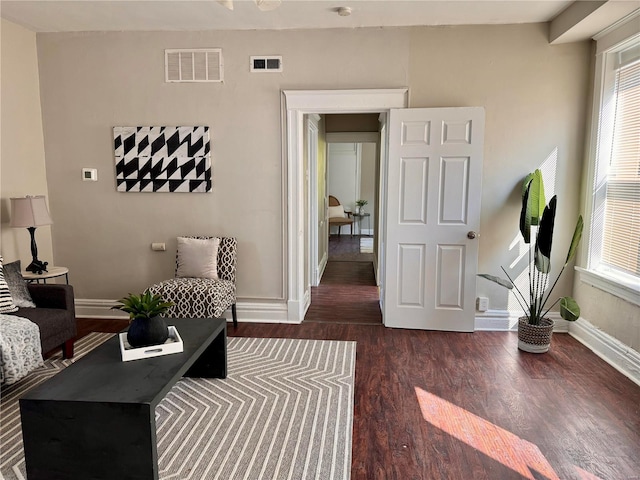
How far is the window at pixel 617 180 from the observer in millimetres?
3256

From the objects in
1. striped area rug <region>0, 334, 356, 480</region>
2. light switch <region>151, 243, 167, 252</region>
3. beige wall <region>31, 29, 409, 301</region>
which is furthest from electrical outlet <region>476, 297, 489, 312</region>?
light switch <region>151, 243, 167, 252</region>

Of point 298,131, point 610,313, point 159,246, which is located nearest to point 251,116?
point 298,131

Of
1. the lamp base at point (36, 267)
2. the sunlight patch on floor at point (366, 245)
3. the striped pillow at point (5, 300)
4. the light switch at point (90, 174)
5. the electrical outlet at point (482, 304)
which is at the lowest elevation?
the sunlight patch on floor at point (366, 245)

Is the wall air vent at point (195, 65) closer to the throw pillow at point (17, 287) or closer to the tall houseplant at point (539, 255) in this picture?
the throw pillow at point (17, 287)

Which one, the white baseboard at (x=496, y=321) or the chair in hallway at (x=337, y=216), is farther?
the chair in hallway at (x=337, y=216)

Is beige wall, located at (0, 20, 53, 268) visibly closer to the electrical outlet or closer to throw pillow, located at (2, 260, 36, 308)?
throw pillow, located at (2, 260, 36, 308)

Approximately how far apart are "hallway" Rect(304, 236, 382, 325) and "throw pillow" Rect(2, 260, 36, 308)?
2399 mm

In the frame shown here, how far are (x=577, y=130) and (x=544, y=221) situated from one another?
1066 mm

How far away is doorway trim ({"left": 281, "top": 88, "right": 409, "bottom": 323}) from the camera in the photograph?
13.0ft

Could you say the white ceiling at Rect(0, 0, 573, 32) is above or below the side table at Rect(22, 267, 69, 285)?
above

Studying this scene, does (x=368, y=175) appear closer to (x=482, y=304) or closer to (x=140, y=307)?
(x=482, y=304)

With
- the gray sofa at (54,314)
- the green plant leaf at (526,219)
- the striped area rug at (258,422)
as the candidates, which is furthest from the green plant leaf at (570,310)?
the gray sofa at (54,314)

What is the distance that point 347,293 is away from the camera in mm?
5484

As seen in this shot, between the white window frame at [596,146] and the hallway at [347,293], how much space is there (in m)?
1.94
